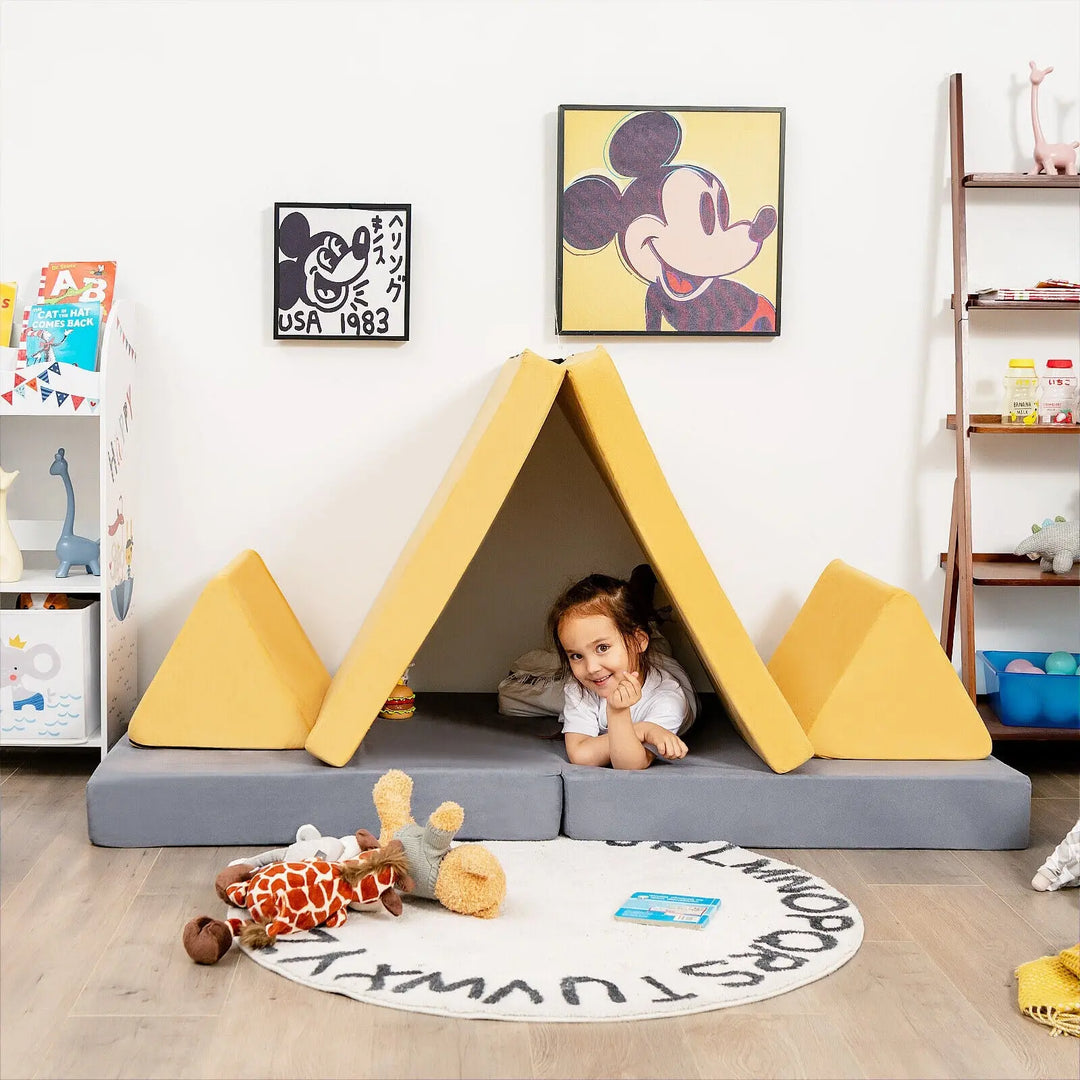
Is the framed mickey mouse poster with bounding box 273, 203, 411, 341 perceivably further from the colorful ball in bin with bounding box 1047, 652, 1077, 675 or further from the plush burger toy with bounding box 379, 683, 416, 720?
the colorful ball in bin with bounding box 1047, 652, 1077, 675

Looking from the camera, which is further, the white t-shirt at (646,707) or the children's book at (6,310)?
the children's book at (6,310)

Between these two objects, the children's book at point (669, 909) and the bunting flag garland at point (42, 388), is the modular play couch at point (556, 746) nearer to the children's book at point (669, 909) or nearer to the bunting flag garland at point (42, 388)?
the children's book at point (669, 909)

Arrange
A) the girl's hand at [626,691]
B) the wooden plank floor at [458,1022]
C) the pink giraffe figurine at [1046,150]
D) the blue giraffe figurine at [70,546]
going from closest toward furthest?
the wooden plank floor at [458,1022] < the girl's hand at [626,691] < the blue giraffe figurine at [70,546] < the pink giraffe figurine at [1046,150]

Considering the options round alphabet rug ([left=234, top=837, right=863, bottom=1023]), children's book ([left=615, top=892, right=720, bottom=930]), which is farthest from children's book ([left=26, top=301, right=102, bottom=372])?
children's book ([left=615, top=892, right=720, bottom=930])

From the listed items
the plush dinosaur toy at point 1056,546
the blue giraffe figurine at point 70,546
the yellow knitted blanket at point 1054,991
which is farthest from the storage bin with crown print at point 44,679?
the plush dinosaur toy at point 1056,546

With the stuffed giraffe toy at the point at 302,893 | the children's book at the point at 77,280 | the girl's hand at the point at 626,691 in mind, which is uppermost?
the children's book at the point at 77,280

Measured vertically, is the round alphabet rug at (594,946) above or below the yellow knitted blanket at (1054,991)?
below

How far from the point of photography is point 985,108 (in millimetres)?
3088

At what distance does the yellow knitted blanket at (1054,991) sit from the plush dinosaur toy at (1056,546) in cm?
136

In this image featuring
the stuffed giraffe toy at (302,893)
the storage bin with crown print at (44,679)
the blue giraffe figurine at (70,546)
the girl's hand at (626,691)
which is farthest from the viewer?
the blue giraffe figurine at (70,546)

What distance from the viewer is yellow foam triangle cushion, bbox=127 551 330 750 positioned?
2.53m

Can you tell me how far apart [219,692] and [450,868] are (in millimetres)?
761

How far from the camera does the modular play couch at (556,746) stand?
234 centimetres

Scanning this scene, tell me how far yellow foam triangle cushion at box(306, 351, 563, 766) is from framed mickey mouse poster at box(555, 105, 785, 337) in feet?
2.49
